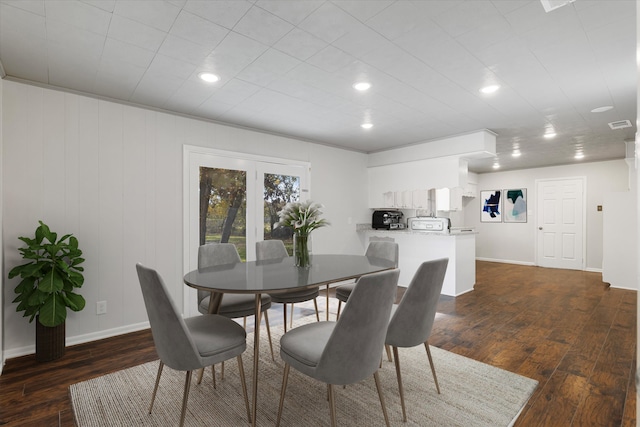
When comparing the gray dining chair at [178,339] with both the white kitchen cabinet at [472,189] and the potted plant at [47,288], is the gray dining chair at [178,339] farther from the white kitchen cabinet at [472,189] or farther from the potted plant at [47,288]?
the white kitchen cabinet at [472,189]

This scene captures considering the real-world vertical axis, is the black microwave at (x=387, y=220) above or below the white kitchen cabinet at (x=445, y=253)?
above

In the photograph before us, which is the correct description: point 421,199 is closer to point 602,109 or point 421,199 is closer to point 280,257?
point 602,109

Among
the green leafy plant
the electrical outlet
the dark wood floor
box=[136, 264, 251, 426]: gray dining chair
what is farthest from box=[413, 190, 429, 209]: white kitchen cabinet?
the green leafy plant

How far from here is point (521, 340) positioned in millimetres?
3133

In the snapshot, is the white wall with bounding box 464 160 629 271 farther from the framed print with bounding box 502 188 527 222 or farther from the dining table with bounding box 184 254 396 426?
the dining table with bounding box 184 254 396 426

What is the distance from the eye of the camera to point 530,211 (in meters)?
7.79

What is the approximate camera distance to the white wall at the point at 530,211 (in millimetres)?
6805

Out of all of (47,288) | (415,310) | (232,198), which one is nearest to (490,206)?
(232,198)

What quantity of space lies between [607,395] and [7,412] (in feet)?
12.9

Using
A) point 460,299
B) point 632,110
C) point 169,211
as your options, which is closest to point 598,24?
point 632,110

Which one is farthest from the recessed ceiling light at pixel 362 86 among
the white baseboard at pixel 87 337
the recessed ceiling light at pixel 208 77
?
the white baseboard at pixel 87 337

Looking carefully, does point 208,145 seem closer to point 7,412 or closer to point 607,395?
point 7,412

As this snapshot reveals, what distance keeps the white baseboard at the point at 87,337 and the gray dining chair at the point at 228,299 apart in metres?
1.23

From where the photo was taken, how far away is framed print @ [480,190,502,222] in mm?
8344
